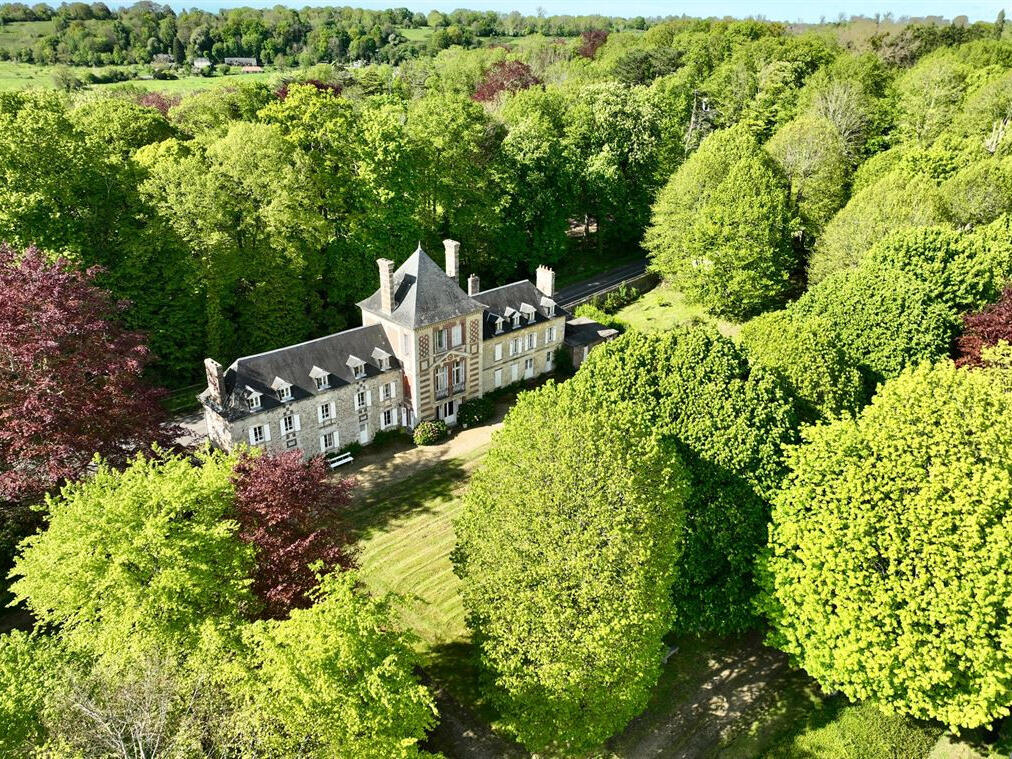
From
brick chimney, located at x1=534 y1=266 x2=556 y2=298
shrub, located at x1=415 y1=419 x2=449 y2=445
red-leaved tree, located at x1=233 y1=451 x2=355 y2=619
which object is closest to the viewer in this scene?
red-leaved tree, located at x1=233 y1=451 x2=355 y2=619

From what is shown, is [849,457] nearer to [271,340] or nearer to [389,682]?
[389,682]

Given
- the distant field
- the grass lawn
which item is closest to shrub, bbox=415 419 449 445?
the grass lawn

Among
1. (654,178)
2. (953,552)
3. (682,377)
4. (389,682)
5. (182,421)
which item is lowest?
(182,421)

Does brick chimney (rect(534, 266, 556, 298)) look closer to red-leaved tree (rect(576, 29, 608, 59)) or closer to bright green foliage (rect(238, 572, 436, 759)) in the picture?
bright green foliage (rect(238, 572, 436, 759))

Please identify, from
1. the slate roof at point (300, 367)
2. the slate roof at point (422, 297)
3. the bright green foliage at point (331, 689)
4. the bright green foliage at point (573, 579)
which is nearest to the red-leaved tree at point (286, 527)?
the bright green foliage at point (331, 689)

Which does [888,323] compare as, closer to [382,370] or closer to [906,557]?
[906,557]

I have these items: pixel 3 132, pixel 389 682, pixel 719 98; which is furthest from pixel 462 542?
pixel 719 98

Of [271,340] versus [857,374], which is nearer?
[857,374]
